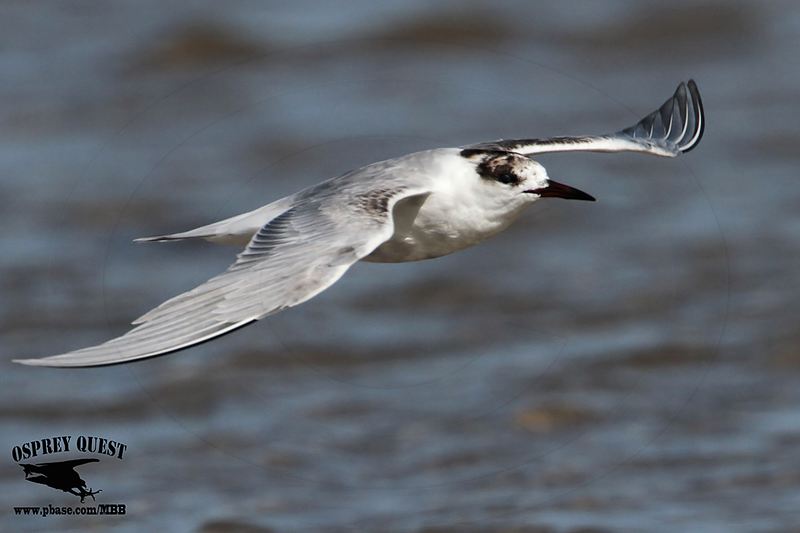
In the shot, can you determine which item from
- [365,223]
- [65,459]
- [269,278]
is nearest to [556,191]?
[365,223]

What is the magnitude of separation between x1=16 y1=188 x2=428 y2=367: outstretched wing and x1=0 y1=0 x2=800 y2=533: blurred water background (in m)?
3.97

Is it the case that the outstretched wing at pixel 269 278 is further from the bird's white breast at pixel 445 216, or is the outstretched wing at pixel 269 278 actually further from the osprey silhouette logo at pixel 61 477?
the osprey silhouette logo at pixel 61 477

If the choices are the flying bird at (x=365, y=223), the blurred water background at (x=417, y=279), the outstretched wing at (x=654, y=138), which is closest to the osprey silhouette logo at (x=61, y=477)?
the blurred water background at (x=417, y=279)

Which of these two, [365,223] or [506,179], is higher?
[506,179]

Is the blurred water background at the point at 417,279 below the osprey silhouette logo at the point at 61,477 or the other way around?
the other way around

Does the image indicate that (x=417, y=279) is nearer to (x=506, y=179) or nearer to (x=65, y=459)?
(x=65, y=459)

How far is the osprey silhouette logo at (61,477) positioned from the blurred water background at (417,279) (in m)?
0.12

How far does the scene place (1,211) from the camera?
1791 cm

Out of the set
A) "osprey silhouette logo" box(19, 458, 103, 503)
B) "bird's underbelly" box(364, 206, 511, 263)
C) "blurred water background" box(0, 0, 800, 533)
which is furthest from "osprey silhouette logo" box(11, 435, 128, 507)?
"bird's underbelly" box(364, 206, 511, 263)

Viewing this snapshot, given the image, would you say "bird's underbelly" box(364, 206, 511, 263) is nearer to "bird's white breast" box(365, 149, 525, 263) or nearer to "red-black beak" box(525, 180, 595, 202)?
"bird's white breast" box(365, 149, 525, 263)

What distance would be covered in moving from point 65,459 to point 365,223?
577 centimetres

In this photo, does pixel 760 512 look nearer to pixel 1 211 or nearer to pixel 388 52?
pixel 1 211

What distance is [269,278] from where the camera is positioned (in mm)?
7707

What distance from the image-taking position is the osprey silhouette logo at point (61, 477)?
12062 mm
